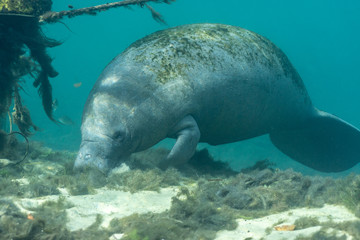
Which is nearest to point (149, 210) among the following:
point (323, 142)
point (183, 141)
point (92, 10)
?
point (183, 141)

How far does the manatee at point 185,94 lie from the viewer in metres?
5.41

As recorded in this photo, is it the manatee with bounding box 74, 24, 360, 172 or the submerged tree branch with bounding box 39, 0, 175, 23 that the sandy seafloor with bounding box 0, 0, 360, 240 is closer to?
the manatee with bounding box 74, 24, 360, 172

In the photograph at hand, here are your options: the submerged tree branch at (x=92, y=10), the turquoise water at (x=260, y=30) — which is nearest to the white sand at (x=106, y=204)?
the submerged tree branch at (x=92, y=10)

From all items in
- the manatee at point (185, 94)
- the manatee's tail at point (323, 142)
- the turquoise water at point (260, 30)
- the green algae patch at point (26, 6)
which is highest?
the turquoise water at point (260, 30)

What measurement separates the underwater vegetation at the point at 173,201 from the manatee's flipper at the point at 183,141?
0.32 m

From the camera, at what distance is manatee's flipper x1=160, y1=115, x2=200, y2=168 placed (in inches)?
222

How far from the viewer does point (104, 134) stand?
17.2 ft

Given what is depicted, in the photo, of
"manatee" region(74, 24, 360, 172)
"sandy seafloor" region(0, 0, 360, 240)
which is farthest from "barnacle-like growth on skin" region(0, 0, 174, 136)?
"manatee" region(74, 24, 360, 172)

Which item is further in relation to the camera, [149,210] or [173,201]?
[149,210]

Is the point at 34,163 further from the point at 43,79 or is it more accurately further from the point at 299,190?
the point at 299,190

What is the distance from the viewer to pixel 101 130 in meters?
5.26

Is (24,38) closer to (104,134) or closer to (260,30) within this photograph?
(104,134)

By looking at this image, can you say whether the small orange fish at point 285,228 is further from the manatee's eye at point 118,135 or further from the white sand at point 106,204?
the manatee's eye at point 118,135

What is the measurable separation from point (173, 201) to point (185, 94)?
2.81 metres
